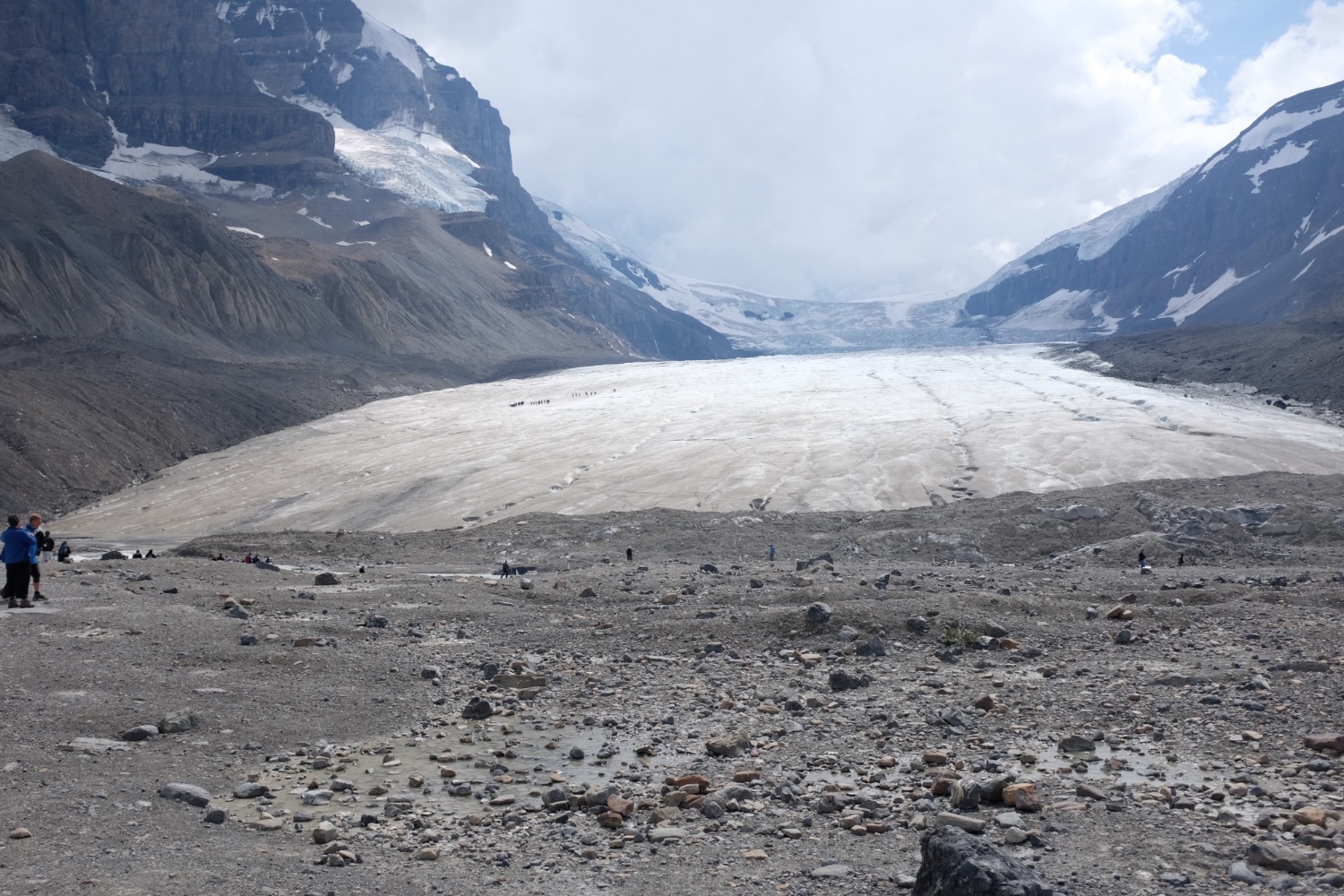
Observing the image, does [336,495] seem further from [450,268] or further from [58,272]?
[450,268]

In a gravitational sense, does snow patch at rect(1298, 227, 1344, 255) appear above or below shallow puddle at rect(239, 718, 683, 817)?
above

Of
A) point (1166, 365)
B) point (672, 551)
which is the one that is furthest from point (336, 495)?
point (1166, 365)

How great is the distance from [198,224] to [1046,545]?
375ft

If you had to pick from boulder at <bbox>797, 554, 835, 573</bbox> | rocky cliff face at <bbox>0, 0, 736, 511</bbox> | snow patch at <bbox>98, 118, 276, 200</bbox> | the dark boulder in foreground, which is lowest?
boulder at <bbox>797, 554, 835, 573</bbox>

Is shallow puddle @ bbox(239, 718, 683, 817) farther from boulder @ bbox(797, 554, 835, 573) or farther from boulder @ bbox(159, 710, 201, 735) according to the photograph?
boulder @ bbox(797, 554, 835, 573)

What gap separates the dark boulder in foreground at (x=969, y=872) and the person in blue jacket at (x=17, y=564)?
1278 cm

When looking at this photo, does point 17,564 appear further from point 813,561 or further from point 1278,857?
point 813,561

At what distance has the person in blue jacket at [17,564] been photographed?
1380 centimetres

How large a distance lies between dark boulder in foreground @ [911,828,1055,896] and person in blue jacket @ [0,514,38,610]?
12.8 m

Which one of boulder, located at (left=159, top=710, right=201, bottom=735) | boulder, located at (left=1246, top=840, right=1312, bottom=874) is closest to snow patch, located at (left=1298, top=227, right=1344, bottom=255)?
boulder, located at (left=1246, top=840, right=1312, bottom=874)

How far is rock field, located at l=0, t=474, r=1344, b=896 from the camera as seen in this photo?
691 cm

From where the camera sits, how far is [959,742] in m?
9.48

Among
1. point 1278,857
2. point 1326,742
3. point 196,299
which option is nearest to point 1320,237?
point 196,299

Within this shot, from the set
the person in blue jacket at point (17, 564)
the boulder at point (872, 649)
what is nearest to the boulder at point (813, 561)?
the boulder at point (872, 649)
